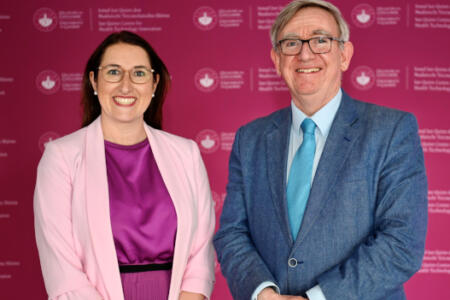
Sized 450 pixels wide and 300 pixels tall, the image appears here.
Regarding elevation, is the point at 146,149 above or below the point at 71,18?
below

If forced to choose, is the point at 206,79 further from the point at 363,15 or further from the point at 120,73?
the point at 120,73

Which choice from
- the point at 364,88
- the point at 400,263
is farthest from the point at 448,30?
the point at 400,263

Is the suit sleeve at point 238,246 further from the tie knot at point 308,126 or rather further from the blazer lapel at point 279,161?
the tie knot at point 308,126

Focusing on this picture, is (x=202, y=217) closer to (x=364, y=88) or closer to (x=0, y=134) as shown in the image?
(x=364, y=88)

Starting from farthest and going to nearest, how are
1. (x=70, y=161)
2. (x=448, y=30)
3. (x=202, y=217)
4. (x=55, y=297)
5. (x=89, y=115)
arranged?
1. (x=448, y=30)
2. (x=89, y=115)
3. (x=202, y=217)
4. (x=70, y=161)
5. (x=55, y=297)

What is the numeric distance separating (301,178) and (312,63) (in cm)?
51

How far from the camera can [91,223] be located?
210 cm

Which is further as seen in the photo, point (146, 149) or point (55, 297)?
point (146, 149)

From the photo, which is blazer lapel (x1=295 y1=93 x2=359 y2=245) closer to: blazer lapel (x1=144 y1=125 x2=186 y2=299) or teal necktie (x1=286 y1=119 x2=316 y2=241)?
teal necktie (x1=286 y1=119 x2=316 y2=241)

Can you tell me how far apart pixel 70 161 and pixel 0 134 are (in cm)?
193

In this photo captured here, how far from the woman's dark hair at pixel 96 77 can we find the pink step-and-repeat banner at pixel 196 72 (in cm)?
111

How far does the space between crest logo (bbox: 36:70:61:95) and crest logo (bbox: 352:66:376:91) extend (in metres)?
2.38

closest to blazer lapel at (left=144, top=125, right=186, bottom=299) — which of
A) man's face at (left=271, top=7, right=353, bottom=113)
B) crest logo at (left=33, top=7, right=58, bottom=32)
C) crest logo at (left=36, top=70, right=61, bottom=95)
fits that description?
man's face at (left=271, top=7, right=353, bottom=113)

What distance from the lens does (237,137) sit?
2.27 m
